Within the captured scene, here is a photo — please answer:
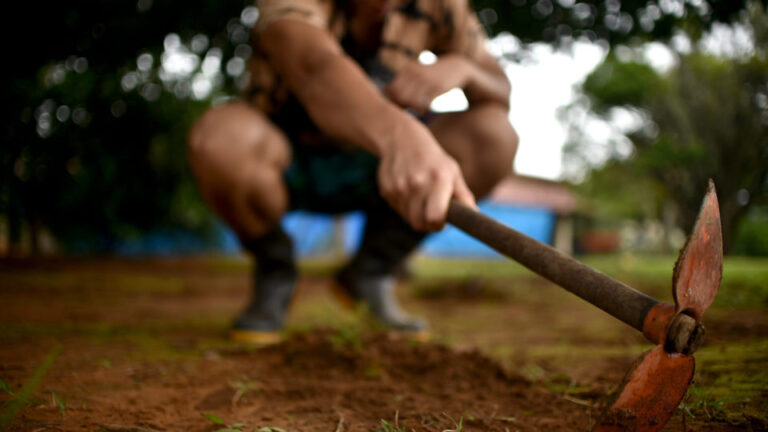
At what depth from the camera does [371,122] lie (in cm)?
131

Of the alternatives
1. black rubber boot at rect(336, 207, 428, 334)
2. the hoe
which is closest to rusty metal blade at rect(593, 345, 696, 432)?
the hoe

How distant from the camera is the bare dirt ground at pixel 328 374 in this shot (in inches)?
36.3

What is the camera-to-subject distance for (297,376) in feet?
4.20

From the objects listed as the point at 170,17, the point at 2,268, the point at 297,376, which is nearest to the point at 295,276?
the point at 297,376

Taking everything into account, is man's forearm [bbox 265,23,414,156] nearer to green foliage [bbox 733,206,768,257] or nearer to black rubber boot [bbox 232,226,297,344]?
black rubber boot [bbox 232,226,297,344]

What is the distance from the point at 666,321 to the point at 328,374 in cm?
83

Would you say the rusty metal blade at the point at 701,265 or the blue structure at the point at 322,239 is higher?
the rusty metal blade at the point at 701,265

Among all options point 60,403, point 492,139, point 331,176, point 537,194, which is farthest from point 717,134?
point 537,194

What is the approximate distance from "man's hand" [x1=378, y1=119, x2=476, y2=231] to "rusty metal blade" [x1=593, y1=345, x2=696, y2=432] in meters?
0.49

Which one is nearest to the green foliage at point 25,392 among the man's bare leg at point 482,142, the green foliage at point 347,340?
the green foliage at point 347,340

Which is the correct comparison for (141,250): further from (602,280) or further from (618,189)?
(618,189)

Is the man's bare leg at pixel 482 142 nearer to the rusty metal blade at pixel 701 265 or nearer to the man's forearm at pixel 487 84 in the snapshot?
the man's forearm at pixel 487 84

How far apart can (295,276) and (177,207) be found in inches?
194

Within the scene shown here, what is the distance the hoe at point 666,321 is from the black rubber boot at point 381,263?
137cm
